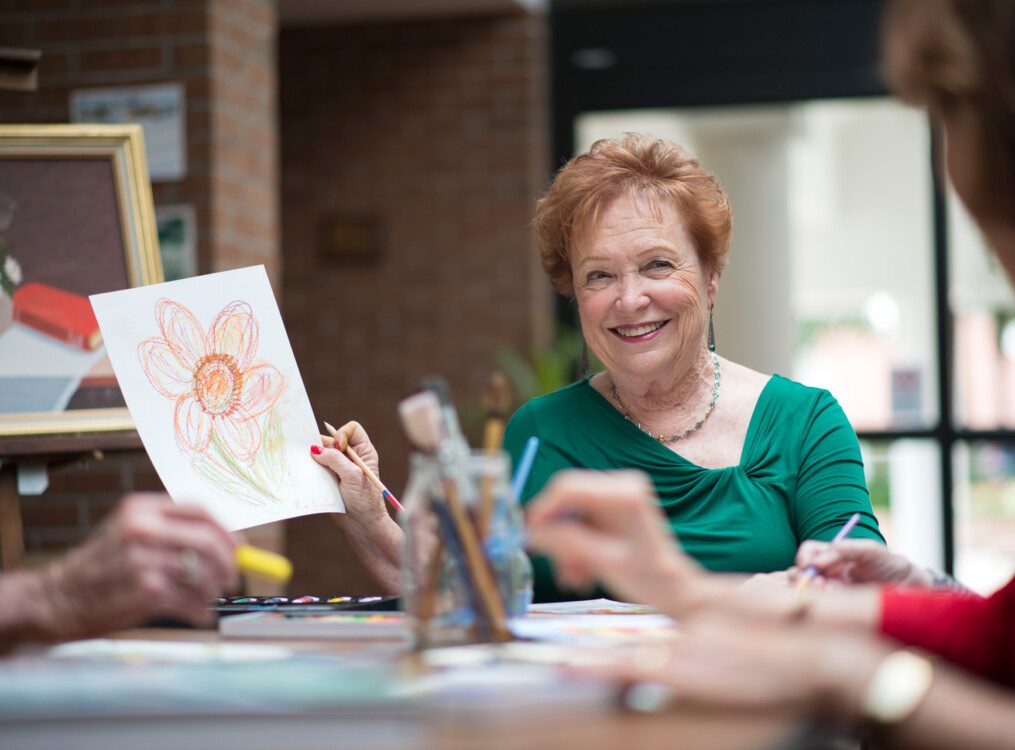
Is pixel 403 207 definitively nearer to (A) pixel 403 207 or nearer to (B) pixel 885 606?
(A) pixel 403 207

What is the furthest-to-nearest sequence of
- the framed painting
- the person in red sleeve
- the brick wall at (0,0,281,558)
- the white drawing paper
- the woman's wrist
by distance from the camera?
the brick wall at (0,0,281,558) < the framed painting < the white drawing paper < the woman's wrist < the person in red sleeve

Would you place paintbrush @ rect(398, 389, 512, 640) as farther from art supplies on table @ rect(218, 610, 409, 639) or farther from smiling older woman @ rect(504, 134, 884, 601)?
smiling older woman @ rect(504, 134, 884, 601)

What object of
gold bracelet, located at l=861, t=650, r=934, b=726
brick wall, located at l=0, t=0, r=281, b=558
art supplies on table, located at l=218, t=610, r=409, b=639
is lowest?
art supplies on table, located at l=218, t=610, r=409, b=639

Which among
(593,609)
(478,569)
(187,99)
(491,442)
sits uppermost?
(187,99)

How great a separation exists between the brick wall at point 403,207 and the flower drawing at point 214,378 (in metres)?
4.00

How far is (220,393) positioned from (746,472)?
0.86 metres

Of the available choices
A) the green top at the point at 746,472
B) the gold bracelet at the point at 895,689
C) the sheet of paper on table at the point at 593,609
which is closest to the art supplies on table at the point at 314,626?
the sheet of paper on table at the point at 593,609

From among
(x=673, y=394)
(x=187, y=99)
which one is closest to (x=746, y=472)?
(x=673, y=394)

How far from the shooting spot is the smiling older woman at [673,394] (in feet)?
6.39

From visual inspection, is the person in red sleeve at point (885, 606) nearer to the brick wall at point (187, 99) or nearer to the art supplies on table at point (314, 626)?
the art supplies on table at point (314, 626)

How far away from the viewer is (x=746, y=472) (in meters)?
2.00

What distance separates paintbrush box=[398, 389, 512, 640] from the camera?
109 centimetres

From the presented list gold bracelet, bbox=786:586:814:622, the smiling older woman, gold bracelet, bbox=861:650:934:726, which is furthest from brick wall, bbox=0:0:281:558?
gold bracelet, bbox=861:650:934:726

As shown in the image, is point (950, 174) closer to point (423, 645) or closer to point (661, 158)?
point (423, 645)
